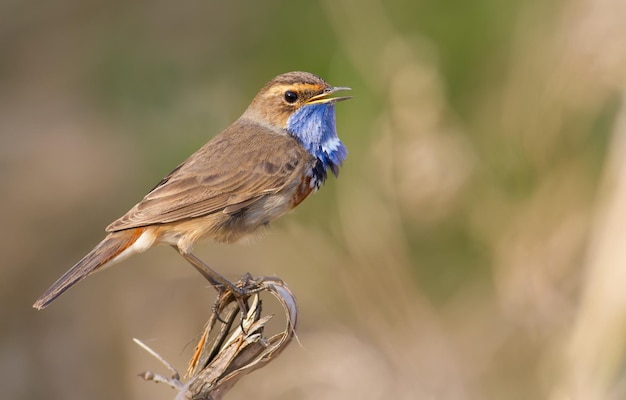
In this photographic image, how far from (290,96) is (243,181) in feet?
2.36

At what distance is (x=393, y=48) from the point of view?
21.8ft

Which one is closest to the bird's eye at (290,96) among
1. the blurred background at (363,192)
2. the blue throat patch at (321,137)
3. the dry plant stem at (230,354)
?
the blue throat patch at (321,137)

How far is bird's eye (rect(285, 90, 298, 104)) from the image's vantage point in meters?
5.82

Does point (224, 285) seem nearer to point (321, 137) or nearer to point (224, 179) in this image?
point (224, 179)

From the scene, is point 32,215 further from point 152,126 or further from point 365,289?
point 365,289

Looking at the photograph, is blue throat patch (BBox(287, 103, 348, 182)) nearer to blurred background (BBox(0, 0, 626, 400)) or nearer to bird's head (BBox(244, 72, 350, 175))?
bird's head (BBox(244, 72, 350, 175))

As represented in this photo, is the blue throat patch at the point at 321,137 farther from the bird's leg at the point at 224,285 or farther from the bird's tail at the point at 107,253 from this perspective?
the bird's tail at the point at 107,253

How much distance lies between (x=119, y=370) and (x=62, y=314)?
1.05 m

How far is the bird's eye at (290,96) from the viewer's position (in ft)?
19.1

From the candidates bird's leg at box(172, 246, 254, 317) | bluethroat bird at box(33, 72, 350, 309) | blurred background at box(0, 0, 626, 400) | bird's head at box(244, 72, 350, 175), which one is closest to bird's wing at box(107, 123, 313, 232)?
bluethroat bird at box(33, 72, 350, 309)

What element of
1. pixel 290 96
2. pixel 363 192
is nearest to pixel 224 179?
pixel 290 96

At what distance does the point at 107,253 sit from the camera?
16.1 ft

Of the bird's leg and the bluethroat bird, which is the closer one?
the bird's leg

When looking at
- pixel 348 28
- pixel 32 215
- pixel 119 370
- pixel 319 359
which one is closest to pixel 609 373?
pixel 319 359
